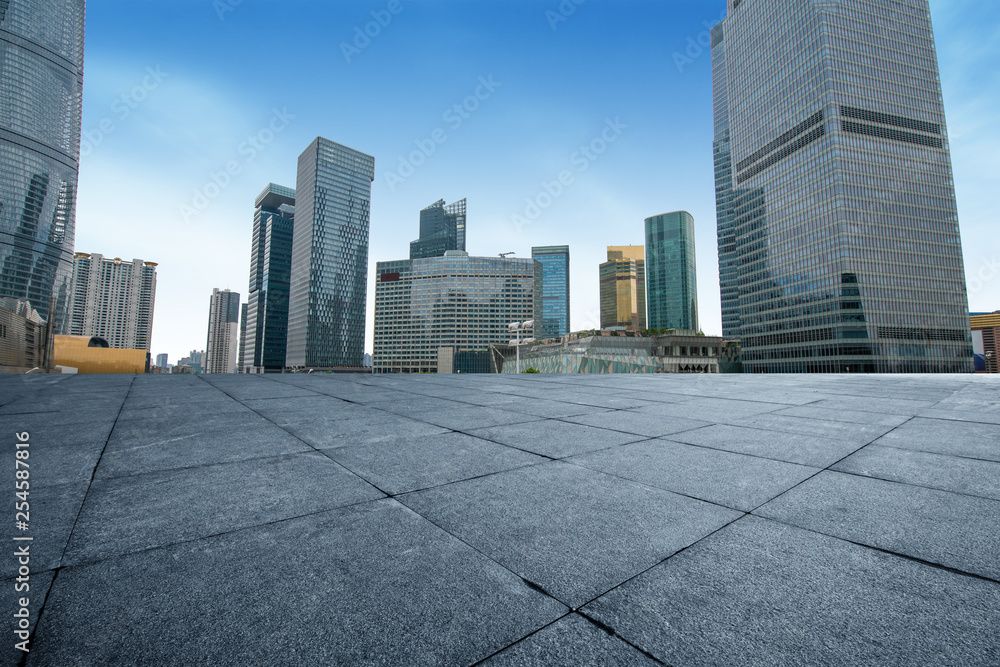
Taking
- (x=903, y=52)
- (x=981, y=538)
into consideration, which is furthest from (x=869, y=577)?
(x=903, y=52)

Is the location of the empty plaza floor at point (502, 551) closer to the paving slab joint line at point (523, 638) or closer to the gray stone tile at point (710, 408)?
the paving slab joint line at point (523, 638)

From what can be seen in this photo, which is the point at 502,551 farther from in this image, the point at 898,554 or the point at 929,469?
the point at 929,469

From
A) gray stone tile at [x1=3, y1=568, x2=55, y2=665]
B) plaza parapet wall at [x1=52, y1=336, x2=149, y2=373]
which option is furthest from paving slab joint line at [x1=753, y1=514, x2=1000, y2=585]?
plaza parapet wall at [x1=52, y1=336, x2=149, y2=373]

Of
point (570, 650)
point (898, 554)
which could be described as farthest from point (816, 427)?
point (570, 650)

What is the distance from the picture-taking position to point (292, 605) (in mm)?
1575

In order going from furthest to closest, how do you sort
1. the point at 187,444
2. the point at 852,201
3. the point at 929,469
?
the point at 852,201
the point at 187,444
the point at 929,469

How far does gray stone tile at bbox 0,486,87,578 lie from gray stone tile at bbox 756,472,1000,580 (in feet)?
11.8

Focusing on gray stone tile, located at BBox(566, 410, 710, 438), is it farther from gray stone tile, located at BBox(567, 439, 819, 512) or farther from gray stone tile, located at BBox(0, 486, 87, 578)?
gray stone tile, located at BBox(0, 486, 87, 578)

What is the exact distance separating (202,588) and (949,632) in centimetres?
266

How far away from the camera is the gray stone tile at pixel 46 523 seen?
1.86 metres

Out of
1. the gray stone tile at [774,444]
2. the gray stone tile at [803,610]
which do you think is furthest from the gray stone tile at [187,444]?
the gray stone tile at [774,444]

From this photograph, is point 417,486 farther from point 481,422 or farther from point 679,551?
point 481,422

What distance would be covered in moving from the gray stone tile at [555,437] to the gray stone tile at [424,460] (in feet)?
0.82

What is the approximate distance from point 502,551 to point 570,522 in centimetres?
53
